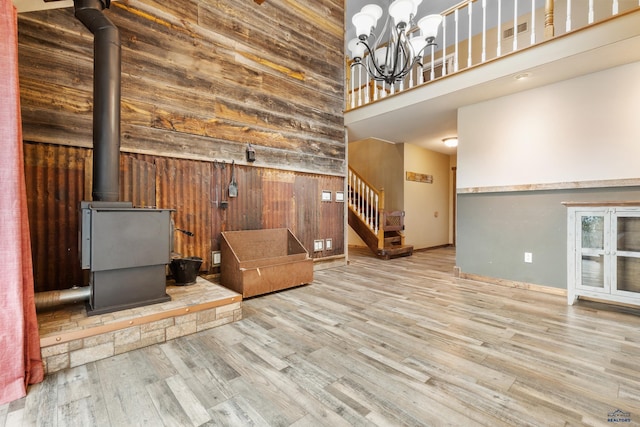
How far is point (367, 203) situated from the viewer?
622 cm

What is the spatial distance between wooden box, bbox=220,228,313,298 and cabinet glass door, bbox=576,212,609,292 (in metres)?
2.90

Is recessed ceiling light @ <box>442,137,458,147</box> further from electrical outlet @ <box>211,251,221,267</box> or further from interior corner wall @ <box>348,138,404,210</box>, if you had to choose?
electrical outlet @ <box>211,251,221,267</box>

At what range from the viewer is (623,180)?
2.82 m

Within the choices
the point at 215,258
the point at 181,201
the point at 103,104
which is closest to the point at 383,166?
the point at 215,258

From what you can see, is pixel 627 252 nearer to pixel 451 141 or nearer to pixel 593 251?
pixel 593 251

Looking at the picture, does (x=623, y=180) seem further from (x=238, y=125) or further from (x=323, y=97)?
(x=238, y=125)

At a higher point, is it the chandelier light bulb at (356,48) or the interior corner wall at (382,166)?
the chandelier light bulb at (356,48)

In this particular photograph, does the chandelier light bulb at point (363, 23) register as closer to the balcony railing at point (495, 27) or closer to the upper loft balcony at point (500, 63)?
the upper loft balcony at point (500, 63)

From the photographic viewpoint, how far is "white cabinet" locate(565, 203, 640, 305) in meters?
2.57

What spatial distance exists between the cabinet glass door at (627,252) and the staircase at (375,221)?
3318 mm

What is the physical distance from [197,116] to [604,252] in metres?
4.54

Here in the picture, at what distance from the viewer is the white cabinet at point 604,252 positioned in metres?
2.57

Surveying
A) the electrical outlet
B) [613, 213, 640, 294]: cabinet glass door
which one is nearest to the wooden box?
the electrical outlet

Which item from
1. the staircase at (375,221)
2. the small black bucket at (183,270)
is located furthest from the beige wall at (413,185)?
the small black bucket at (183,270)
